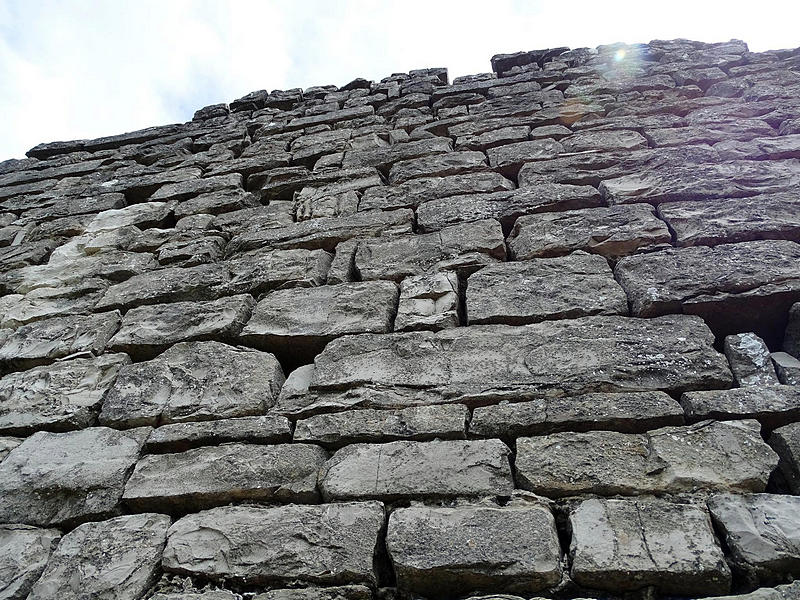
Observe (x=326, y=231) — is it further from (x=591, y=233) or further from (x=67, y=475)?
(x=67, y=475)

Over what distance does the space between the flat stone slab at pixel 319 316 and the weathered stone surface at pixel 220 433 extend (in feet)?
1.13

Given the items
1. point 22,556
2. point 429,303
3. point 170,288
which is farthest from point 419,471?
point 170,288

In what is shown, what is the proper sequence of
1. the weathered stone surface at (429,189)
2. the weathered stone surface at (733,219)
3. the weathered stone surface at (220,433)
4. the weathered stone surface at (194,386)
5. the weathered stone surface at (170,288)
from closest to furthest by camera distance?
the weathered stone surface at (220,433), the weathered stone surface at (194,386), the weathered stone surface at (733,219), the weathered stone surface at (170,288), the weathered stone surface at (429,189)

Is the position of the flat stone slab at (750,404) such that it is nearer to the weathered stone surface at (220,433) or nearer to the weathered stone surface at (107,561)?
the weathered stone surface at (220,433)

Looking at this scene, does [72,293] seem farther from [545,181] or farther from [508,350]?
[545,181]

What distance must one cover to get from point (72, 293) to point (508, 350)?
1.99 m

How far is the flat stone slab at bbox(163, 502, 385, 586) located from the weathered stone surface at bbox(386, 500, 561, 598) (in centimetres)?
8

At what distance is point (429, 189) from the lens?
2797mm

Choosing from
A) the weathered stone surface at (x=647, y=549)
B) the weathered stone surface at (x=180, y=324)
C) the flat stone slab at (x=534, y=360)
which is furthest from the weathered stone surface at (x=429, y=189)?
the weathered stone surface at (x=647, y=549)

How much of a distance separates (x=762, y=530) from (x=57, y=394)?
2161 millimetres

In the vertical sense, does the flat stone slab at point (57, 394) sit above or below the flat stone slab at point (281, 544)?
above

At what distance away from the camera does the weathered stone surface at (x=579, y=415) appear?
1.55m

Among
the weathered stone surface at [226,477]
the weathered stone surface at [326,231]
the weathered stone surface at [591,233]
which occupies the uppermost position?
the weathered stone surface at [326,231]

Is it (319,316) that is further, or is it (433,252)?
(433,252)
